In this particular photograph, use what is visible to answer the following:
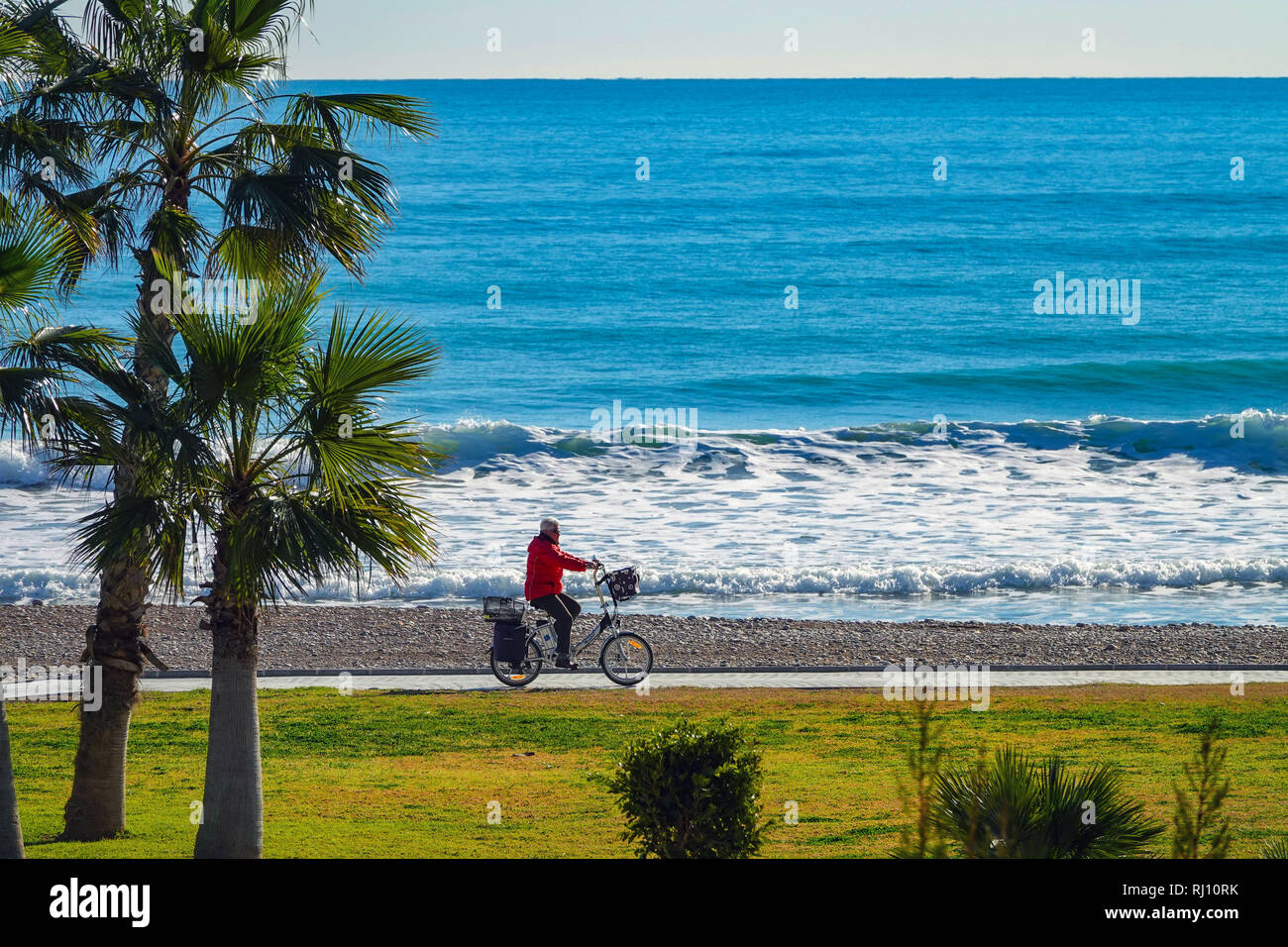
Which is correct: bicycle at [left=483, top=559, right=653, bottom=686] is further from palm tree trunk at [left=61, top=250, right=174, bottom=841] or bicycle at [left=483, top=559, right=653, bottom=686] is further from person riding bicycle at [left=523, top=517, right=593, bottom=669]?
palm tree trunk at [left=61, top=250, right=174, bottom=841]

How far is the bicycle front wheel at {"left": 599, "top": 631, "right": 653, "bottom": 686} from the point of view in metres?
16.9

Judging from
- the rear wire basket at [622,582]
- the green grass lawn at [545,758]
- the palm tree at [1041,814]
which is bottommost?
the green grass lawn at [545,758]

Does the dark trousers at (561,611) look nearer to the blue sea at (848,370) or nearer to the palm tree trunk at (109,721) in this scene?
the blue sea at (848,370)

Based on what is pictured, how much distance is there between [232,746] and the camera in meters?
8.92

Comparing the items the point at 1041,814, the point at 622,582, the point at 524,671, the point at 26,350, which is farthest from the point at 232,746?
the point at 622,582

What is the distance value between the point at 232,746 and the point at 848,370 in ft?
138

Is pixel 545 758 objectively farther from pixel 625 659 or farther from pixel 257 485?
pixel 257 485

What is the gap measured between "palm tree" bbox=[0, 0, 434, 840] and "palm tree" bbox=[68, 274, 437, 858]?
1359 millimetres

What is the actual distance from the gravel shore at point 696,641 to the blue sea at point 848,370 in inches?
60.5

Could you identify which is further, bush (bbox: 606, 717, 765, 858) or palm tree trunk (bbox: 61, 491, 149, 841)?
palm tree trunk (bbox: 61, 491, 149, 841)

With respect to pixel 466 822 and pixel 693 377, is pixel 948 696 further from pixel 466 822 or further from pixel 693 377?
pixel 693 377

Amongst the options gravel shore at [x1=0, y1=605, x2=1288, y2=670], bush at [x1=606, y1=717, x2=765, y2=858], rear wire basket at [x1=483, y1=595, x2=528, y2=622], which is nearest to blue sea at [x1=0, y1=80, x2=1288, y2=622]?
gravel shore at [x1=0, y1=605, x2=1288, y2=670]

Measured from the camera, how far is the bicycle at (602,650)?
16.4m

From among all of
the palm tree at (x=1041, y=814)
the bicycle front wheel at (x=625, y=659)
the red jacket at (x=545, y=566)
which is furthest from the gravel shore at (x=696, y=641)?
the palm tree at (x=1041, y=814)
